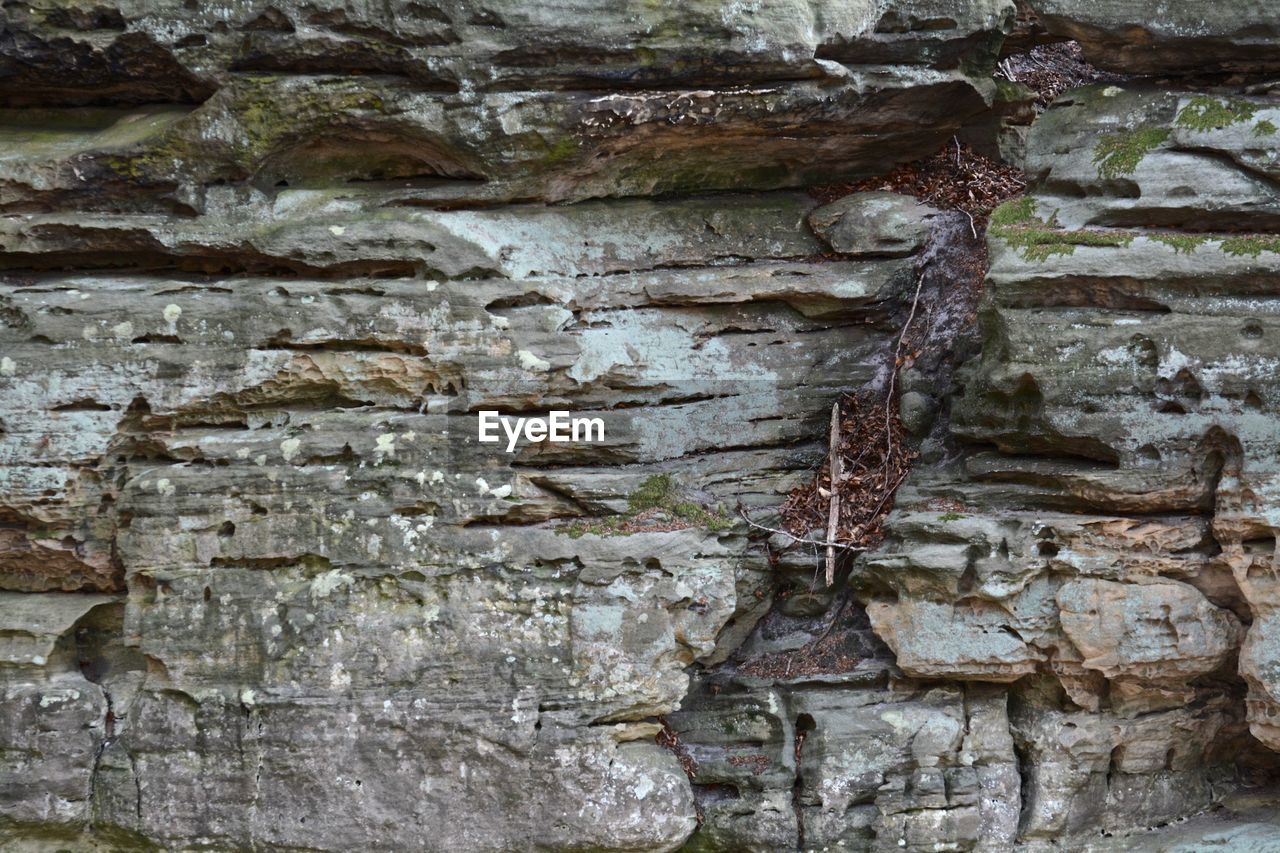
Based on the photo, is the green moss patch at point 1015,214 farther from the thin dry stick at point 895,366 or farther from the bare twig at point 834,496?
the bare twig at point 834,496

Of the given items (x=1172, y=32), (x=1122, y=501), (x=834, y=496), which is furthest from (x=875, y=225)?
(x=1122, y=501)

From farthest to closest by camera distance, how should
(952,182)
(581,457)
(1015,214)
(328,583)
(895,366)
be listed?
(952,182)
(895,366)
(581,457)
(1015,214)
(328,583)

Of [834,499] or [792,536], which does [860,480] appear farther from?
[792,536]

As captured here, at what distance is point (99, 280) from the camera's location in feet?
29.7

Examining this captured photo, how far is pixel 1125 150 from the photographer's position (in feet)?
29.0

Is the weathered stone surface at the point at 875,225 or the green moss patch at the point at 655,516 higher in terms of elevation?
the weathered stone surface at the point at 875,225

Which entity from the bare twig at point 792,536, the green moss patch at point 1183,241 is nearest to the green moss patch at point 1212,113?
the green moss patch at point 1183,241

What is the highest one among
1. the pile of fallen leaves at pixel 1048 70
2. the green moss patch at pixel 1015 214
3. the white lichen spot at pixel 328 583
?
the pile of fallen leaves at pixel 1048 70

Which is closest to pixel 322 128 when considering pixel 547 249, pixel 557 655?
pixel 547 249

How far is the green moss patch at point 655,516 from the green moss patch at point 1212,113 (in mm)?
4339

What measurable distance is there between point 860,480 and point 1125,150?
3.05 meters

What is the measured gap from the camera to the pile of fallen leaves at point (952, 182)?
9789 millimetres

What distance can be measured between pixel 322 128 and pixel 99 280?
201cm

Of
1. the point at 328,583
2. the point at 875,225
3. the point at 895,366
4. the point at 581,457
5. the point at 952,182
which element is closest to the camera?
the point at 328,583
